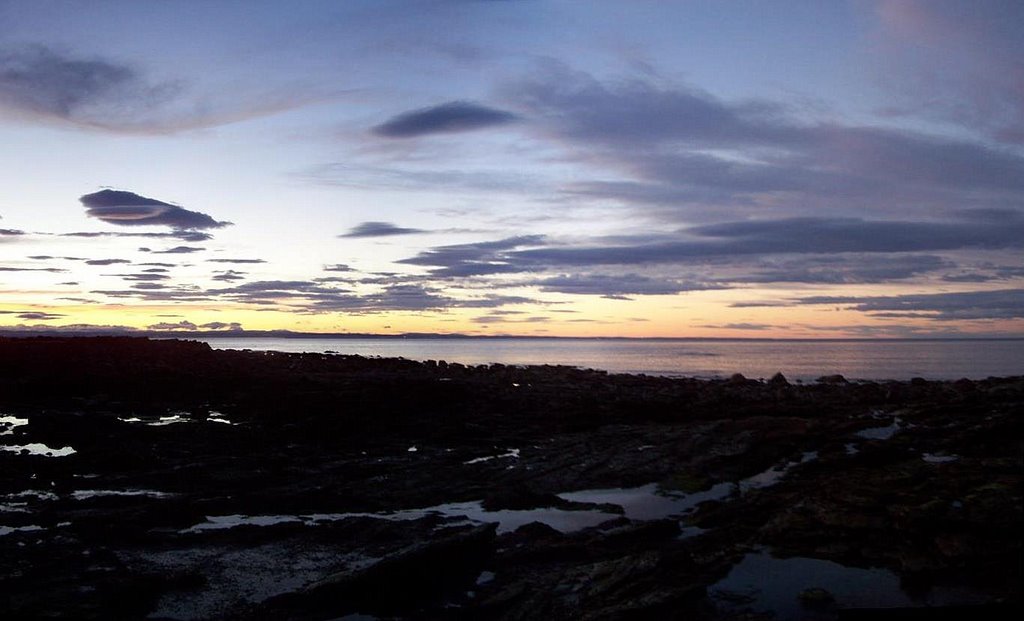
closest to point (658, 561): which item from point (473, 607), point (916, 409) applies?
point (473, 607)

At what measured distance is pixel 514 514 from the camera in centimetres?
1683

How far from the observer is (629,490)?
19.2m

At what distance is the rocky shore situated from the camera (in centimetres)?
1141

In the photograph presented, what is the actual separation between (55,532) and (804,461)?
1910 cm

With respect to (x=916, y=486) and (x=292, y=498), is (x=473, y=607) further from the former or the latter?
(x=916, y=486)

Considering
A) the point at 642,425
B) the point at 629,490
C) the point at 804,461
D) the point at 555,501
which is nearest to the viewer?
the point at 555,501

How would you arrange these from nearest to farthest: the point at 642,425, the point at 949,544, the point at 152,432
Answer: the point at 949,544 → the point at 152,432 → the point at 642,425

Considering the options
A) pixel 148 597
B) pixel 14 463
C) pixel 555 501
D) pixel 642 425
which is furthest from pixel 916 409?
pixel 14 463

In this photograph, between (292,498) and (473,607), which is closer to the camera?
(473,607)

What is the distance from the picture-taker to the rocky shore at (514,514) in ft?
37.4

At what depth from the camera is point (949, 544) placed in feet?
40.2

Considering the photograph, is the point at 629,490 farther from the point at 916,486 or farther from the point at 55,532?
the point at 55,532

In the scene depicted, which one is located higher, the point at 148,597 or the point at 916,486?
the point at 916,486

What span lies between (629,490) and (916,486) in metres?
6.86
